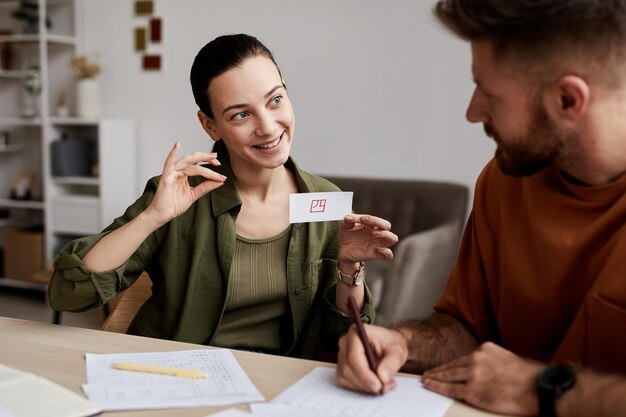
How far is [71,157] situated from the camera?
485 centimetres

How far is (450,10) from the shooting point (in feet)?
4.08

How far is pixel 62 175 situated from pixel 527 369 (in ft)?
14.3

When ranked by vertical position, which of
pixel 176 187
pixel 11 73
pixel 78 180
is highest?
pixel 11 73

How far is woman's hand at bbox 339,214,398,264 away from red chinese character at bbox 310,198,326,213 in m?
0.06

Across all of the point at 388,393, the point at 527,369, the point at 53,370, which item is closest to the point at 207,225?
the point at 53,370

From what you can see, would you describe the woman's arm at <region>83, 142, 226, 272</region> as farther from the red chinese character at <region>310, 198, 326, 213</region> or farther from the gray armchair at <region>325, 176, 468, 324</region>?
the gray armchair at <region>325, 176, 468, 324</region>

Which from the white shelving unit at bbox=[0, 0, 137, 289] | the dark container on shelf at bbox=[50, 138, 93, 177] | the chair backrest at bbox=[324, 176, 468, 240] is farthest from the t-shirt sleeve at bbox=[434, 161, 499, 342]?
the dark container on shelf at bbox=[50, 138, 93, 177]

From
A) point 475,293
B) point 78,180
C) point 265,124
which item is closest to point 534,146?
point 475,293

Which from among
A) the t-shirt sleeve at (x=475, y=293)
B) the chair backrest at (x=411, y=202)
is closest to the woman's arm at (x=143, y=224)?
the t-shirt sleeve at (x=475, y=293)

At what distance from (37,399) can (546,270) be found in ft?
3.03

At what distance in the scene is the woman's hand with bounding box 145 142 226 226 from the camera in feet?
4.88

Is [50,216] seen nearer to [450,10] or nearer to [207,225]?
[207,225]

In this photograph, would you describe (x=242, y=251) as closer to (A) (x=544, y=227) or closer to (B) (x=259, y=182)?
(B) (x=259, y=182)

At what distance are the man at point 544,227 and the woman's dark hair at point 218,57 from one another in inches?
21.6
